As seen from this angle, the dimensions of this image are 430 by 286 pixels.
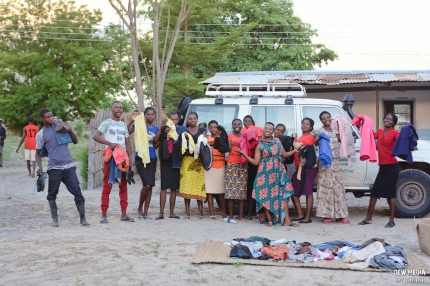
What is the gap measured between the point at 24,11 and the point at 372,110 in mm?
29355

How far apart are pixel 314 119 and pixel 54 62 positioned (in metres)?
32.8

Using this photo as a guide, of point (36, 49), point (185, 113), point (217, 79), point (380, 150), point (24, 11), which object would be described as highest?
point (24, 11)

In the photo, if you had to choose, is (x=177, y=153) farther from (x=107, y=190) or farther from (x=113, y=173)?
(x=107, y=190)

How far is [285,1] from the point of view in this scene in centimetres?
4034

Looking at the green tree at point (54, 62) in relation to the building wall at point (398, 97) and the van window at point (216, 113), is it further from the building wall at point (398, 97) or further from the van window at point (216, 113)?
the van window at point (216, 113)

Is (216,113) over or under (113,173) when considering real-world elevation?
over

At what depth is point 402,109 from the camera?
64.7 ft

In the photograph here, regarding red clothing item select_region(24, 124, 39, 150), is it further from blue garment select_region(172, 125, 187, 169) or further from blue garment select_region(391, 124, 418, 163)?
blue garment select_region(391, 124, 418, 163)

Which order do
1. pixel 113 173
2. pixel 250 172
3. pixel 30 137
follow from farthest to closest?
pixel 30 137 < pixel 250 172 < pixel 113 173

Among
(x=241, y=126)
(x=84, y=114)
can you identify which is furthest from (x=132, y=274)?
(x=84, y=114)

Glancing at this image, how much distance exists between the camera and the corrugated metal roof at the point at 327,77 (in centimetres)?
1723

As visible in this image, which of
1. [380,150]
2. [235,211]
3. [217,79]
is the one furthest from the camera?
[217,79]

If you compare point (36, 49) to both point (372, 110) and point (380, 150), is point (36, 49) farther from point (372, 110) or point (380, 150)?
point (380, 150)

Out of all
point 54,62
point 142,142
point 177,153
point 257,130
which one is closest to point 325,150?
point 257,130
